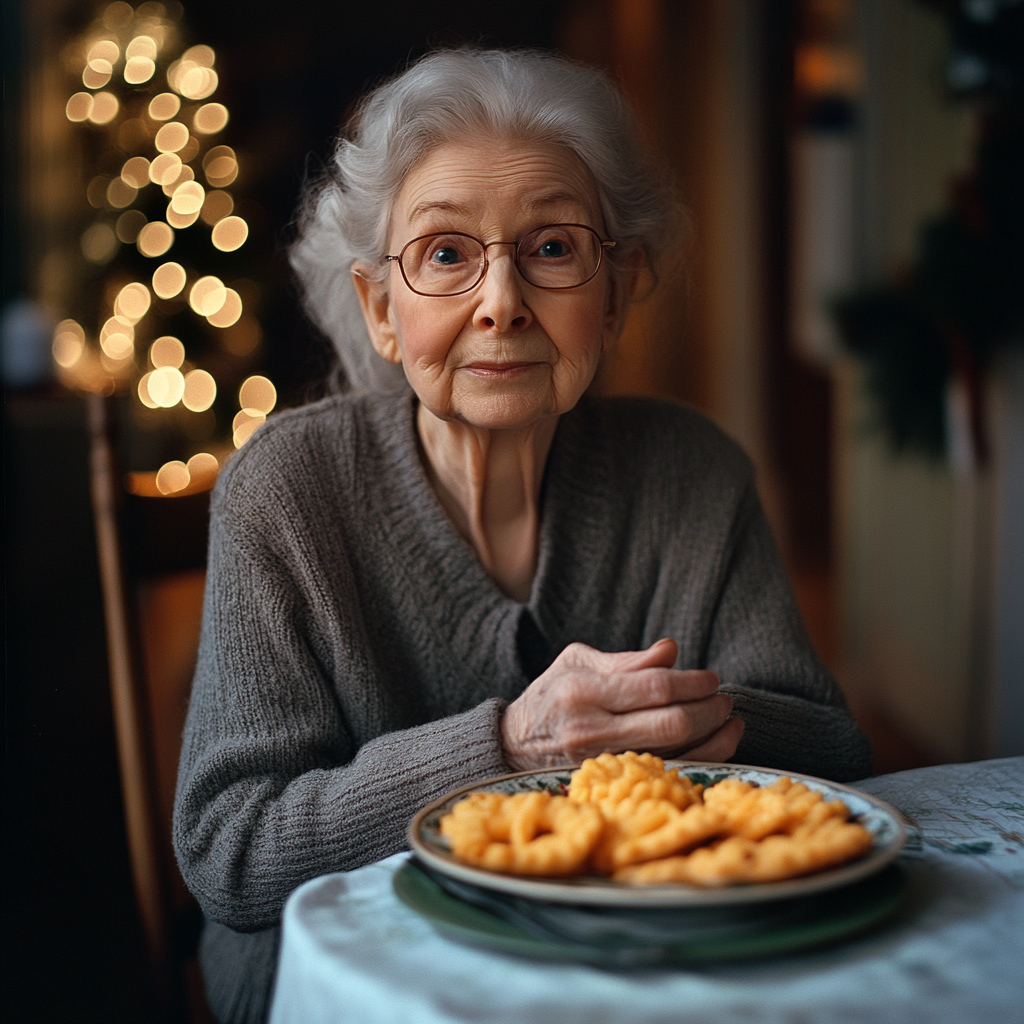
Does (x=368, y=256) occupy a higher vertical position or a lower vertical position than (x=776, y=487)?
higher

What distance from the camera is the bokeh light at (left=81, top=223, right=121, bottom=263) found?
13.0 ft

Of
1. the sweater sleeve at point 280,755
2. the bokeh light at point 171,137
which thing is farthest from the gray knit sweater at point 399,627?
the bokeh light at point 171,137

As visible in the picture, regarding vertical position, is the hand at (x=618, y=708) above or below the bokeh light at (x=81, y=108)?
below

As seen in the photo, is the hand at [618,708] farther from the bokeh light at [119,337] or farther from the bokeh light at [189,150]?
the bokeh light at [189,150]

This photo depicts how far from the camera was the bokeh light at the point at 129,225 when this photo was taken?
3918 millimetres

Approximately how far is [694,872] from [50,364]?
4.71 meters

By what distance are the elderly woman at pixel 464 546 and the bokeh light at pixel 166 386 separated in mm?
2924

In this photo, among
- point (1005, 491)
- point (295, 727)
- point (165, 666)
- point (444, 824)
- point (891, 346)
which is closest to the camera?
point (444, 824)

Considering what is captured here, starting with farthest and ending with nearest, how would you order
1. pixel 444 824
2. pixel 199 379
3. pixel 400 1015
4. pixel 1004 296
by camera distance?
pixel 199 379 < pixel 1004 296 < pixel 444 824 < pixel 400 1015

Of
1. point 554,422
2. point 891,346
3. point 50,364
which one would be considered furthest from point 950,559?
point 50,364

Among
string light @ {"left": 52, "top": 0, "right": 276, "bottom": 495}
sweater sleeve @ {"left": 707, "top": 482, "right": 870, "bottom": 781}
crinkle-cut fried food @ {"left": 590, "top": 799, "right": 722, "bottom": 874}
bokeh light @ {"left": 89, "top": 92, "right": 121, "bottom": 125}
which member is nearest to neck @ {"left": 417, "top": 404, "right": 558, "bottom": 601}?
sweater sleeve @ {"left": 707, "top": 482, "right": 870, "bottom": 781}

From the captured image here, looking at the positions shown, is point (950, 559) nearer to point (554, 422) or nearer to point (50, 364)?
point (554, 422)

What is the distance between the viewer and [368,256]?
119 centimetres

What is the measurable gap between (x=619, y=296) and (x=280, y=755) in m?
0.68
